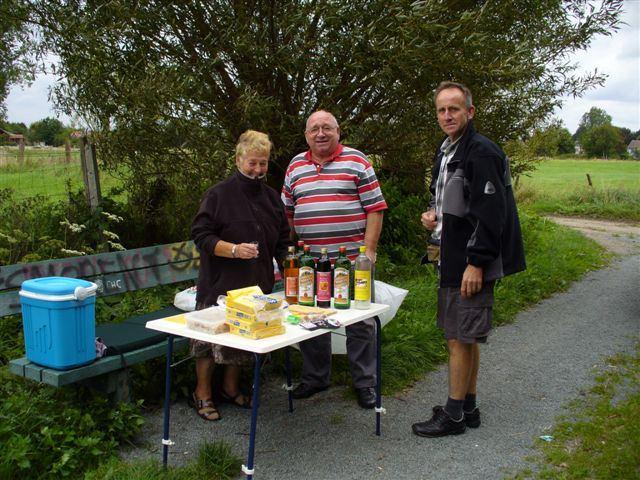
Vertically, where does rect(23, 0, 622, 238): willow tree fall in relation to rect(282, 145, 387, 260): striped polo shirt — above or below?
above

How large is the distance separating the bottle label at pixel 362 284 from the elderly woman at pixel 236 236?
65 centimetres

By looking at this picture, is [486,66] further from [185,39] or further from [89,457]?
[89,457]

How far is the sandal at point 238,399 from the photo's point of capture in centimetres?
459

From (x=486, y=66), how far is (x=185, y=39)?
2975mm

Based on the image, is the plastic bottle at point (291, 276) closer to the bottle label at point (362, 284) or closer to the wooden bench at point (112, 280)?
the bottle label at point (362, 284)

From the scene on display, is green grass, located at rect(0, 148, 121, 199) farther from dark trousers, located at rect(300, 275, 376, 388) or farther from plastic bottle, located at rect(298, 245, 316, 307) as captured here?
plastic bottle, located at rect(298, 245, 316, 307)

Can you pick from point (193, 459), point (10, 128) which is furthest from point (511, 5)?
point (10, 128)

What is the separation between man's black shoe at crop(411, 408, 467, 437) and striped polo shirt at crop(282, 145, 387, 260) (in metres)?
1.24

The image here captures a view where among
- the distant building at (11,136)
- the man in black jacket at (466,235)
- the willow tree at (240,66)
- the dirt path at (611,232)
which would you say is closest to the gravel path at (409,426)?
the man in black jacket at (466,235)

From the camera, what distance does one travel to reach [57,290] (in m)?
3.69

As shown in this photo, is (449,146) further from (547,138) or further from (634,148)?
(634,148)

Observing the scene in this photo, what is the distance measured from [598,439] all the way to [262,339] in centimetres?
237

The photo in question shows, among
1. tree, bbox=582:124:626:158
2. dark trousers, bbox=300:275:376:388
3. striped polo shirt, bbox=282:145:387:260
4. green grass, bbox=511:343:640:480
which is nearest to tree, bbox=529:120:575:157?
green grass, bbox=511:343:640:480

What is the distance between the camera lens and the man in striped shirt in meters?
4.50
